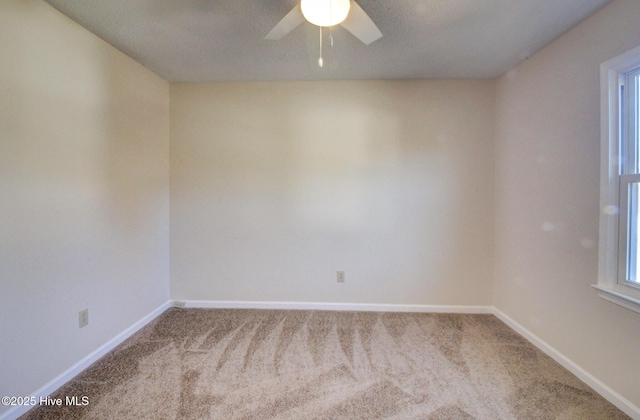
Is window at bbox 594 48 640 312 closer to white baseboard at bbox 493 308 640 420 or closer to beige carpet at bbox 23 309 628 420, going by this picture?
A: white baseboard at bbox 493 308 640 420

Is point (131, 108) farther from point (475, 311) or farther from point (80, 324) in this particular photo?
point (475, 311)

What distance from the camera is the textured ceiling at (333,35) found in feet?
5.55

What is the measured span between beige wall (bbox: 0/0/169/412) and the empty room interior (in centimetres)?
1

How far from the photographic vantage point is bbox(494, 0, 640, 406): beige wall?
5.31 ft

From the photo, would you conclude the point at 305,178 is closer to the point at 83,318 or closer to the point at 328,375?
the point at 328,375

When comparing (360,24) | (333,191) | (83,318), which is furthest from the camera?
(333,191)

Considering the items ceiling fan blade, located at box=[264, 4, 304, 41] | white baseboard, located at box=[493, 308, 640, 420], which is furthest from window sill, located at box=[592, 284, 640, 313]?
ceiling fan blade, located at box=[264, 4, 304, 41]

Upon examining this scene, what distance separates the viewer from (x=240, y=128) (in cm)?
289

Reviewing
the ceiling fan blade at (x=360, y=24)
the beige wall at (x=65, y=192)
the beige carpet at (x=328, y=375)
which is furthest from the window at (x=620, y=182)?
the beige wall at (x=65, y=192)

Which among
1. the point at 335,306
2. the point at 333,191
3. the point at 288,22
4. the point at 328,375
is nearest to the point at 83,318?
the point at 328,375

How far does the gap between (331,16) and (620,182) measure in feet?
6.29

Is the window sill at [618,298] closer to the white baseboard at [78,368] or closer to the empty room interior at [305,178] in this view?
the empty room interior at [305,178]

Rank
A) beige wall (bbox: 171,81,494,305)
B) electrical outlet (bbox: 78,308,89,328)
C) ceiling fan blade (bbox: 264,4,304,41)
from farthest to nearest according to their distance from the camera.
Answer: beige wall (bbox: 171,81,494,305) → electrical outlet (bbox: 78,308,89,328) → ceiling fan blade (bbox: 264,4,304,41)

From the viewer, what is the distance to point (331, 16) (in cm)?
132
